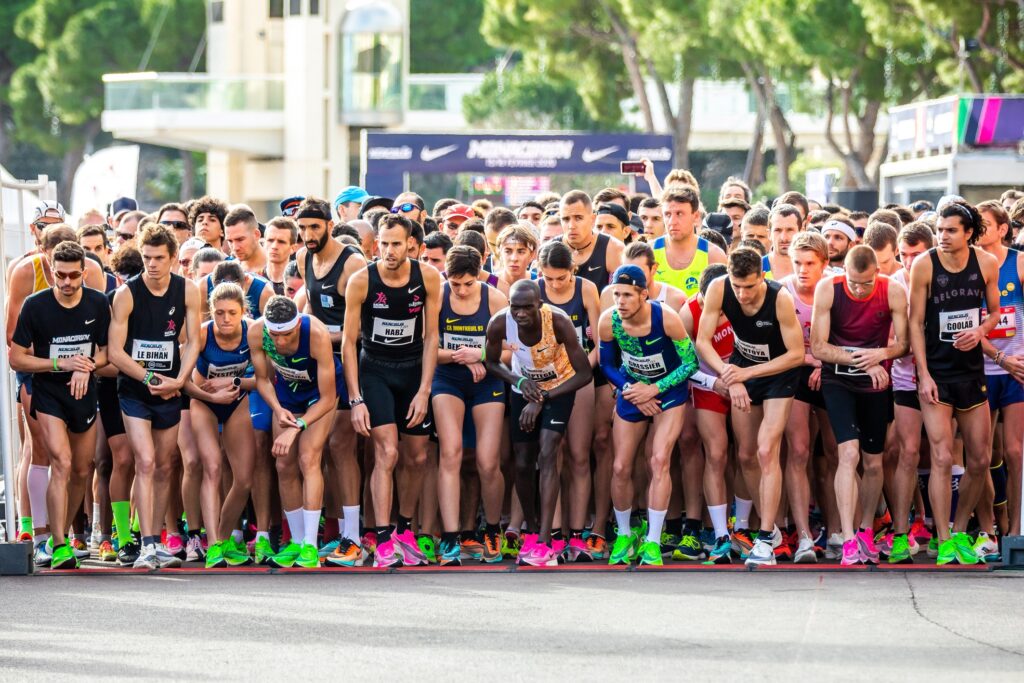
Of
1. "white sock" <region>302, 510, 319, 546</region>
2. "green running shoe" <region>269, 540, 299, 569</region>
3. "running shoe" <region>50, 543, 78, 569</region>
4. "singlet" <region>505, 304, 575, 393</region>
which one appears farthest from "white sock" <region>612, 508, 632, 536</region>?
"running shoe" <region>50, 543, 78, 569</region>

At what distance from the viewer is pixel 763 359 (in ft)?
34.8

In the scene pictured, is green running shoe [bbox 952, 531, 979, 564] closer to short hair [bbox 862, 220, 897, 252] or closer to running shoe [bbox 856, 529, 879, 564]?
running shoe [bbox 856, 529, 879, 564]

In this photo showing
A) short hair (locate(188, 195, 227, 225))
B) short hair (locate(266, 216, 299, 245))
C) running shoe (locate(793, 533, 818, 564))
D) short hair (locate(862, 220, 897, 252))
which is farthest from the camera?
short hair (locate(188, 195, 227, 225))

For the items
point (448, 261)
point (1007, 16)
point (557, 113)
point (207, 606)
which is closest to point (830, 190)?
point (1007, 16)

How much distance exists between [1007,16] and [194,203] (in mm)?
26633

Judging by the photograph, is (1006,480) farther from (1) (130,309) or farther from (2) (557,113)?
(2) (557,113)

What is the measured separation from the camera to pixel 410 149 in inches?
1272

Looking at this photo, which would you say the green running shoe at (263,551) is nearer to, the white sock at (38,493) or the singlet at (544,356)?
the white sock at (38,493)

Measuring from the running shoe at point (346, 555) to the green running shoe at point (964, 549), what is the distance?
11.3 feet

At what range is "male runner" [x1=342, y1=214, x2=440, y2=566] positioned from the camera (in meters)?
10.7

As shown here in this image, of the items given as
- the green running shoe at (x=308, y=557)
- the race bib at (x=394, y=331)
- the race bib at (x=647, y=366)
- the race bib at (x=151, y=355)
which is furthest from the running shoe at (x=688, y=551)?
the race bib at (x=151, y=355)

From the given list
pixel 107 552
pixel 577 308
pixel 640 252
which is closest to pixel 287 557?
pixel 107 552

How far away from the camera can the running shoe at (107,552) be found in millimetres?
11055

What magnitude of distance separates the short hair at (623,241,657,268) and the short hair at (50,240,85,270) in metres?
3.15
